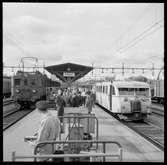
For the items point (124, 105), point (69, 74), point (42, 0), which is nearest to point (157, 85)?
point (124, 105)

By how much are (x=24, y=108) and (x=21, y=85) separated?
2283 millimetres

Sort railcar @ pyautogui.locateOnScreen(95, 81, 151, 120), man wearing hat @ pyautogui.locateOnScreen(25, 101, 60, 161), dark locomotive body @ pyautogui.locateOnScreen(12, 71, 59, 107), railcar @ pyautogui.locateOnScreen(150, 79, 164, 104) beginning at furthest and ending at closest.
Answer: railcar @ pyautogui.locateOnScreen(150, 79, 164, 104) < dark locomotive body @ pyautogui.locateOnScreen(12, 71, 59, 107) < railcar @ pyautogui.locateOnScreen(95, 81, 151, 120) < man wearing hat @ pyautogui.locateOnScreen(25, 101, 60, 161)

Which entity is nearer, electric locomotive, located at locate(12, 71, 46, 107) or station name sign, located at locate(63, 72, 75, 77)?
station name sign, located at locate(63, 72, 75, 77)

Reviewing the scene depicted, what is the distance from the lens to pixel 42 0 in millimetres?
3885

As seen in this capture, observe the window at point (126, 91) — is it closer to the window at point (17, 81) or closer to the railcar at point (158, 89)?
the window at point (17, 81)

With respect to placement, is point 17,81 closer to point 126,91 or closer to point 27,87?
point 27,87

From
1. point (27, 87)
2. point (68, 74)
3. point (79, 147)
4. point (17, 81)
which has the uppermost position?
point (68, 74)

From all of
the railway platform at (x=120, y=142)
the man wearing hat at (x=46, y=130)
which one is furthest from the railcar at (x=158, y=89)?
the man wearing hat at (x=46, y=130)

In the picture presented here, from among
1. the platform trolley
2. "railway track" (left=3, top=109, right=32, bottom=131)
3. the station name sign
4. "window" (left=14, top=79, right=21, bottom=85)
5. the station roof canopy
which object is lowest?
"railway track" (left=3, top=109, right=32, bottom=131)

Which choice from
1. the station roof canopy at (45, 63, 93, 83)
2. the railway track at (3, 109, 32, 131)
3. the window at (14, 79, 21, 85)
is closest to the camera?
the station roof canopy at (45, 63, 93, 83)

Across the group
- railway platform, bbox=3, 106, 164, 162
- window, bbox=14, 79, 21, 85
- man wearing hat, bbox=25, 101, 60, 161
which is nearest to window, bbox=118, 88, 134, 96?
railway platform, bbox=3, 106, 164, 162

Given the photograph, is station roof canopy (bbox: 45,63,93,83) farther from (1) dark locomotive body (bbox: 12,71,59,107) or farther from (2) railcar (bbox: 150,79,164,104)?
(2) railcar (bbox: 150,79,164,104)

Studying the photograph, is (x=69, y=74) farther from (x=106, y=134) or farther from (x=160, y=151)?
(x=160, y=151)

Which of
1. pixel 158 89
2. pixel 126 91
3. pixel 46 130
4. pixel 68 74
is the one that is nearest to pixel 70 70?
pixel 68 74
